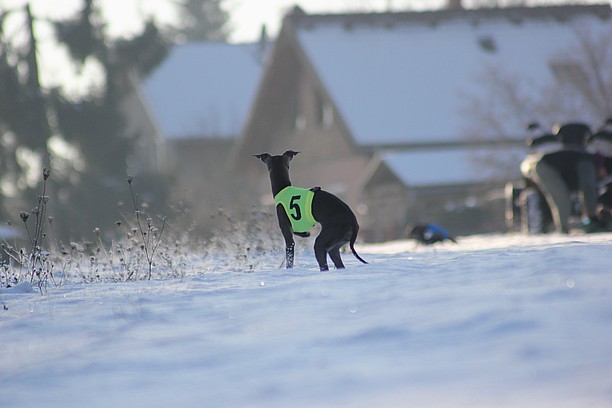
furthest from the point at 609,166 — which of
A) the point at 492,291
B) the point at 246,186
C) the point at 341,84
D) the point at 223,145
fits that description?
the point at 223,145

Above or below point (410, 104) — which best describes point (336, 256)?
below

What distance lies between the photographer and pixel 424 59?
3241cm

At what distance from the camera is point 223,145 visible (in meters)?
42.7

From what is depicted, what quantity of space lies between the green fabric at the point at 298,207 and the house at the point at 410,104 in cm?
1683

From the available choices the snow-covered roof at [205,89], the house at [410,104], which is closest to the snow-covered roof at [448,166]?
the house at [410,104]

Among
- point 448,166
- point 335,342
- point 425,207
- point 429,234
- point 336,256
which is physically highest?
point 448,166

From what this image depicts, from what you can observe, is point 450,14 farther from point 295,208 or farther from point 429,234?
point 295,208

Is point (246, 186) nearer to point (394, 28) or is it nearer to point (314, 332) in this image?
point (394, 28)

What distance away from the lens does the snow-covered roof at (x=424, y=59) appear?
98.3 feet

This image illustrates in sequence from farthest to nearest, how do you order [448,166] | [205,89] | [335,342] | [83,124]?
[205,89] < [83,124] < [448,166] < [335,342]

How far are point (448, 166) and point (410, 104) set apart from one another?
3.15 m

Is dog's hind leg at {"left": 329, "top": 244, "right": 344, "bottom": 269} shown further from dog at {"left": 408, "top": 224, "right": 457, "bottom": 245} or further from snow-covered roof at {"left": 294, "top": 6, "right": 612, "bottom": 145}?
snow-covered roof at {"left": 294, "top": 6, "right": 612, "bottom": 145}

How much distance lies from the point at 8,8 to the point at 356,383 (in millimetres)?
26452

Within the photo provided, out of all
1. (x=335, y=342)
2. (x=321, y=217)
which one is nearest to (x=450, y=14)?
(x=321, y=217)
